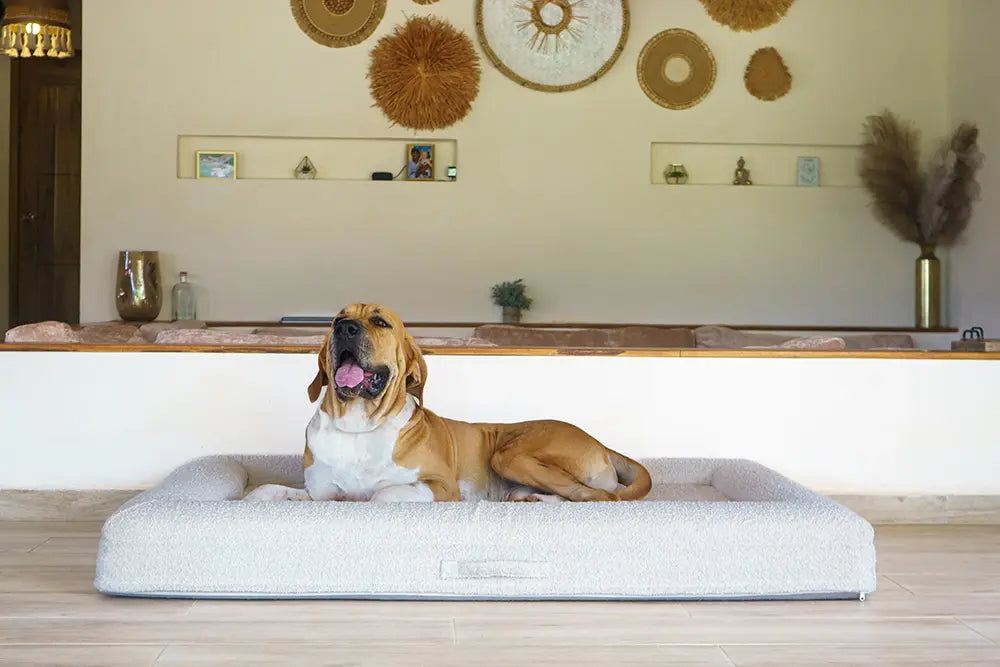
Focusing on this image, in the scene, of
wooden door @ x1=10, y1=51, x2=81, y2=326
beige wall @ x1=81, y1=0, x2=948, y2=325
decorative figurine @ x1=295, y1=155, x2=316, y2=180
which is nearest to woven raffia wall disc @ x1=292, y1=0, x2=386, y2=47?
beige wall @ x1=81, y1=0, x2=948, y2=325

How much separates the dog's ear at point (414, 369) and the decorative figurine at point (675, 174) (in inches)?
145

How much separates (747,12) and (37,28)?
3783mm

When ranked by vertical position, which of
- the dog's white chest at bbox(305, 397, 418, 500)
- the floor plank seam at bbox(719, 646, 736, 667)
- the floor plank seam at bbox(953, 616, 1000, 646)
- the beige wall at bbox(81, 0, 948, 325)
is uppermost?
the beige wall at bbox(81, 0, 948, 325)

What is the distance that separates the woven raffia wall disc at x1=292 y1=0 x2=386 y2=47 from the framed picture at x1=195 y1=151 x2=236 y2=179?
0.82m

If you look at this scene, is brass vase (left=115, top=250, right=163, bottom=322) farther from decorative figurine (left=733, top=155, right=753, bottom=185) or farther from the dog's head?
the dog's head

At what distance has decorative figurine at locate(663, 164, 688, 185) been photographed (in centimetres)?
629

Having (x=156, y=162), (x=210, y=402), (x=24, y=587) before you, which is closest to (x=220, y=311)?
(x=156, y=162)

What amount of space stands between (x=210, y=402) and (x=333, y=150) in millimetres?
3053

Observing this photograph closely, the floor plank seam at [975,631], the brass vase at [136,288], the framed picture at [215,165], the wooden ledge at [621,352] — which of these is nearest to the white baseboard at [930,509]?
the wooden ledge at [621,352]

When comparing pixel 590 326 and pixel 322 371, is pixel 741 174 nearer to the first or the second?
pixel 590 326

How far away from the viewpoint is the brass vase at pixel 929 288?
6152 mm

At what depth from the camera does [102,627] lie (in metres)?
2.25

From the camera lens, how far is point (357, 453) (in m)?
2.79

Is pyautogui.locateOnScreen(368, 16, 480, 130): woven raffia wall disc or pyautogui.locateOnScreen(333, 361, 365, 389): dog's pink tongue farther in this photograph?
pyautogui.locateOnScreen(368, 16, 480, 130): woven raffia wall disc
